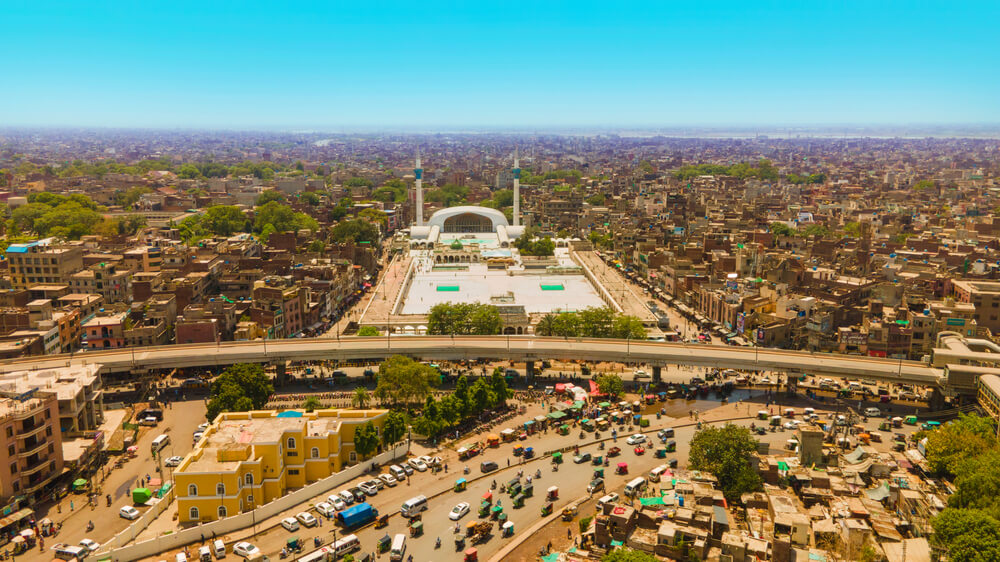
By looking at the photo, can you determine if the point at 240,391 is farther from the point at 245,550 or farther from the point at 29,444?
the point at 245,550

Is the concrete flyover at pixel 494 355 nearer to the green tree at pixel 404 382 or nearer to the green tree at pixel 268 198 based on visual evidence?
the green tree at pixel 404 382

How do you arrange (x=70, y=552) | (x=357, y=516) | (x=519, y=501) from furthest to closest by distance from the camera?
(x=519, y=501) < (x=357, y=516) < (x=70, y=552)

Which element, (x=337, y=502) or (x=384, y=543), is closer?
(x=384, y=543)

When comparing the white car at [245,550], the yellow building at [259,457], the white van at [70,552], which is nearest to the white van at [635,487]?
the yellow building at [259,457]

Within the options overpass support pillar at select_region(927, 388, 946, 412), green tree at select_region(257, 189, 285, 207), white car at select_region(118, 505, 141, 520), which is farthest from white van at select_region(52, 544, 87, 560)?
green tree at select_region(257, 189, 285, 207)

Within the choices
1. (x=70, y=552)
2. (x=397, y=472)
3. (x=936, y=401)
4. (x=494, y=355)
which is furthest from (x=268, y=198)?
(x=936, y=401)

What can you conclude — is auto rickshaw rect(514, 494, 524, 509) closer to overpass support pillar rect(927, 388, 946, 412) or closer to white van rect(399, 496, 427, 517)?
white van rect(399, 496, 427, 517)
